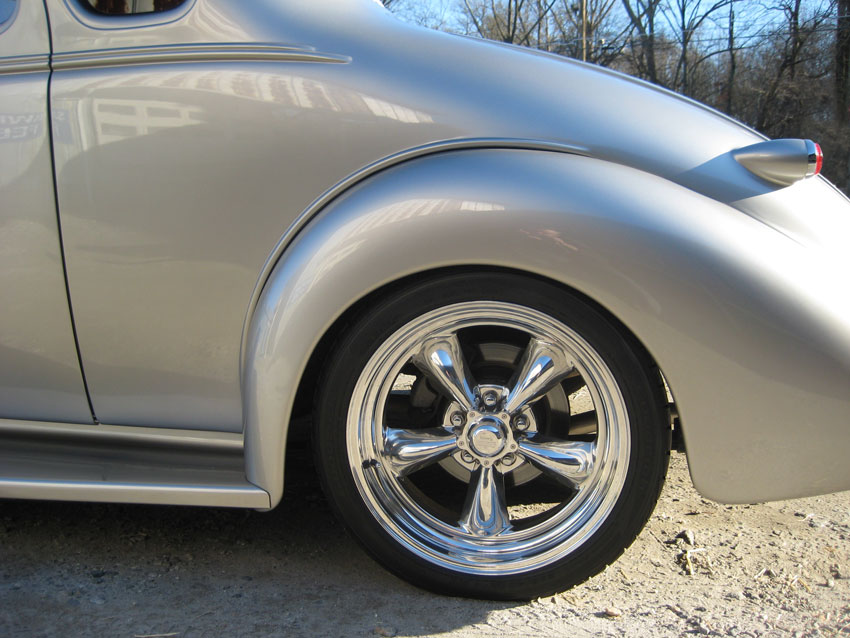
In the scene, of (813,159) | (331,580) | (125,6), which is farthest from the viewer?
(331,580)

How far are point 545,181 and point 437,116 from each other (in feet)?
0.95

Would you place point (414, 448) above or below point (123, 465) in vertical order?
above

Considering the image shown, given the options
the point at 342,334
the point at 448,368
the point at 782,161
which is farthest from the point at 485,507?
the point at 782,161

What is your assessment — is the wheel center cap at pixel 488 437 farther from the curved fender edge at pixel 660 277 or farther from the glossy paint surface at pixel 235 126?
the glossy paint surface at pixel 235 126

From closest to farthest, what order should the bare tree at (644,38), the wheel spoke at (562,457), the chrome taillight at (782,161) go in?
the chrome taillight at (782,161) → the wheel spoke at (562,457) → the bare tree at (644,38)

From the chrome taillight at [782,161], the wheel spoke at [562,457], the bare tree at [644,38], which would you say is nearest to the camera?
the chrome taillight at [782,161]

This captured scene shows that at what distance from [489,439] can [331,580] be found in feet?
1.84

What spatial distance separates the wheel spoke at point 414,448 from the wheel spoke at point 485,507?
101mm

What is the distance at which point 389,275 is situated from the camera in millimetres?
1723

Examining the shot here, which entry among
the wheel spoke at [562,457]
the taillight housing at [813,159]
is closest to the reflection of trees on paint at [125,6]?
the wheel spoke at [562,457]

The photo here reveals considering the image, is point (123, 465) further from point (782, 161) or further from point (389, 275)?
point (782, 161)

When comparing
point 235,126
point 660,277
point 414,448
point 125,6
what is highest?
point 125,6

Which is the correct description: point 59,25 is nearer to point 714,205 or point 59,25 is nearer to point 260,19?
point 260,19

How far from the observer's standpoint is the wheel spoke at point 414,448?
189cm
